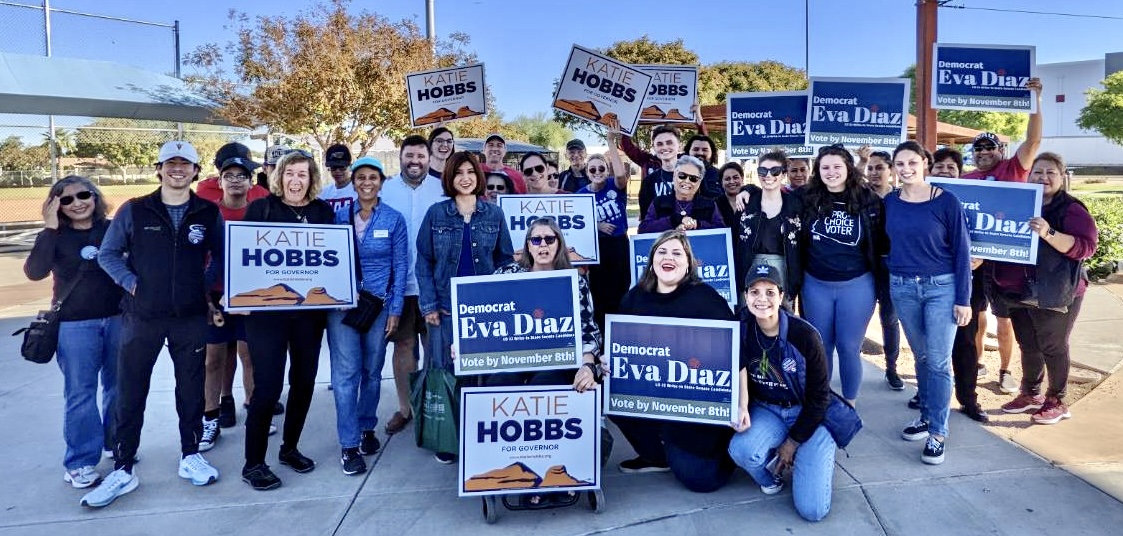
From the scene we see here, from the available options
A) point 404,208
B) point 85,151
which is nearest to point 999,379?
point 404,208

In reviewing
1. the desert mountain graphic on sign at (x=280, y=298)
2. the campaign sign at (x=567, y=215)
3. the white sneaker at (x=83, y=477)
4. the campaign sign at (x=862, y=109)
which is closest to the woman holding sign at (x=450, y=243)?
the desert mountain graphic on sign at (x=280, y=298)

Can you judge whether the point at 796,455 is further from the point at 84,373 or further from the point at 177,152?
the point at 84,373

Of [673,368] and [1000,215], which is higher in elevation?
[1000,215]

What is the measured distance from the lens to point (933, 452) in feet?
14.5

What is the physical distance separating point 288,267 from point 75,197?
1263mm

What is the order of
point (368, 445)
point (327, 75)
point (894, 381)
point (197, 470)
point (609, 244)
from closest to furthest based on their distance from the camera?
point (197, 470) → point (368, 445) → point (894, 381) → point (609, 244) → point (327, 75)

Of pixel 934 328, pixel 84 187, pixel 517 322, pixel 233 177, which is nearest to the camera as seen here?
pixel 517 322

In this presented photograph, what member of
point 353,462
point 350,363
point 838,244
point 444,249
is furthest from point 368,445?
point 838,244

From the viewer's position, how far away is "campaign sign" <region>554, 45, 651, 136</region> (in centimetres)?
735

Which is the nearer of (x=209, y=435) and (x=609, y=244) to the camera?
(x=209, y=435)

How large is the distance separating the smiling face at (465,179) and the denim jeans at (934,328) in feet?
9.18

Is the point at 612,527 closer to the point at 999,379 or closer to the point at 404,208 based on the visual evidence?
the point at 404,208

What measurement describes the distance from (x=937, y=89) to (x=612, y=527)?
17.5 ft

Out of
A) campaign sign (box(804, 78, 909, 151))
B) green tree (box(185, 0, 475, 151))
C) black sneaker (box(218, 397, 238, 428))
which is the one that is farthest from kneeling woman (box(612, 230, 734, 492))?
green tree (box(185, 0, 475, 151))
